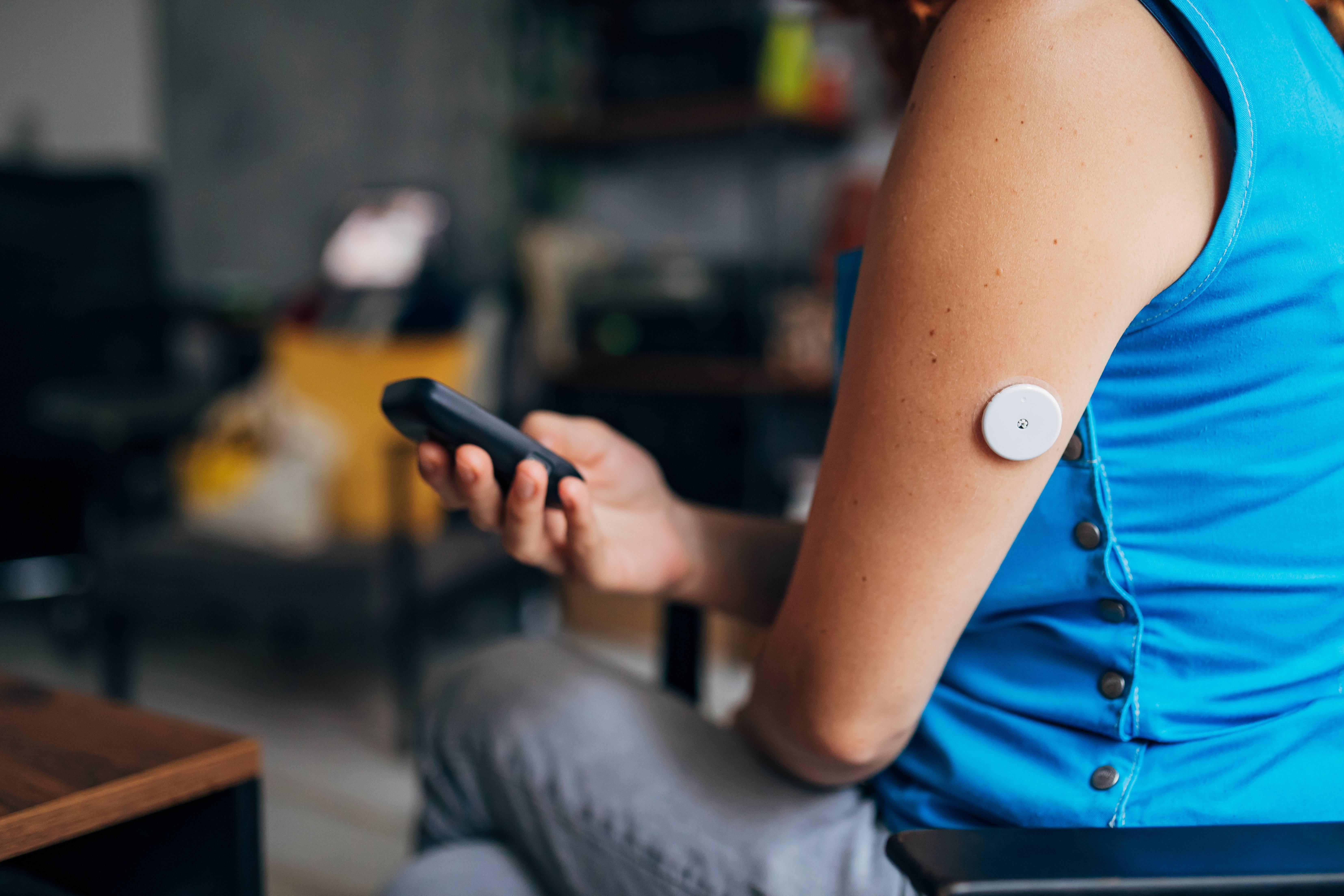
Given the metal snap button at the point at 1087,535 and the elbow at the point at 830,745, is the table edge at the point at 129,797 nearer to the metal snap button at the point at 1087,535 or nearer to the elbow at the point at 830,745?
the elbow at the point at 830,745

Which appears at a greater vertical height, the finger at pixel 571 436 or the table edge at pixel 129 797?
the finger at pixel 571 436

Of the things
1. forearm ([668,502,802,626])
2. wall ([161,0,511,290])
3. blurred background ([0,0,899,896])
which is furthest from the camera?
wall ([161,0,511,290])

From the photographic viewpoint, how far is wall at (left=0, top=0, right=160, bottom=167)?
12.2 feet

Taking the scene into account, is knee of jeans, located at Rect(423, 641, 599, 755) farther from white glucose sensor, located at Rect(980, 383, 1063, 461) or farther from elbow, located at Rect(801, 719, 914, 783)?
white glucose sensor, located at Rect(980, 383, 1063, 461)

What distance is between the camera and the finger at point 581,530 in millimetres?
605

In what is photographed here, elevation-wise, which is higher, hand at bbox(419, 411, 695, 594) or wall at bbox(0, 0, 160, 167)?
wall at bbox(0, 0, 160, 167)

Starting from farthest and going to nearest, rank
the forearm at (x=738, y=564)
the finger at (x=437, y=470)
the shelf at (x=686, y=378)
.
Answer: the shelf at (x=686, y=378)
the forearm at (x=738, y=564)
the finger at (x=437, y=470)

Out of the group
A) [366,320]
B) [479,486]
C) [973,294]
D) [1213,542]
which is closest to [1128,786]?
[1213,542]

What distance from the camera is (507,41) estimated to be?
10.5ft

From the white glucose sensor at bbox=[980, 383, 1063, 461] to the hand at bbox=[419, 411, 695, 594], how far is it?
0.26m

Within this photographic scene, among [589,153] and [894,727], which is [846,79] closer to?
[589,153]

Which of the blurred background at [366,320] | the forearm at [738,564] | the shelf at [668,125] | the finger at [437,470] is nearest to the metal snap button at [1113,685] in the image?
the forearm at [738,564]

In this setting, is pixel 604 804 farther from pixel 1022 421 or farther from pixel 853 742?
pixel 1022 421

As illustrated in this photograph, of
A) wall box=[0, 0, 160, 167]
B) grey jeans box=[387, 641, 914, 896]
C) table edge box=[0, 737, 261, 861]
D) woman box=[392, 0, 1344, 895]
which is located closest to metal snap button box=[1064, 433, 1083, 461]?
woman box=[392, 0, 1344, 895]
